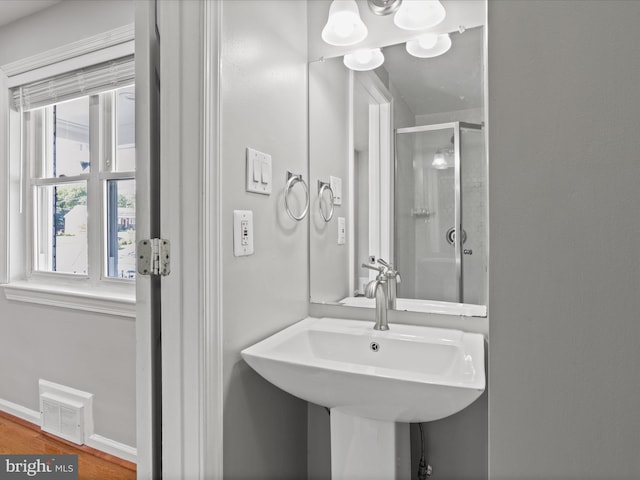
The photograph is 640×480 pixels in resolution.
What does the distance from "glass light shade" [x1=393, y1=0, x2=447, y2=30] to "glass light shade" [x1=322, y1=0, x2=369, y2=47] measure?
0.13 m

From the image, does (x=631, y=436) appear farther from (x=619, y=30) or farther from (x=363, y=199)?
(x=363, y=199)

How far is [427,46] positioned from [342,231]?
0.72 metres

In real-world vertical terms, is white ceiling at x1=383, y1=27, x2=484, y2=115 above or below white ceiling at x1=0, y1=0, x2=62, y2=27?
below

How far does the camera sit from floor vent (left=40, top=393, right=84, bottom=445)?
6.56 feet

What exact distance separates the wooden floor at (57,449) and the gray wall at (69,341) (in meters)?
0.10

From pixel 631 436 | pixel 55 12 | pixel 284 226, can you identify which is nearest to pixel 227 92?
pixel 284 226

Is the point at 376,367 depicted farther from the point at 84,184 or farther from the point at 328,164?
the point at 84,184

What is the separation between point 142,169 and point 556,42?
3.01 feet

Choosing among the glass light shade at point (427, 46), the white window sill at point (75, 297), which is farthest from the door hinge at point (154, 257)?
the glass light shade at point (427, 46)

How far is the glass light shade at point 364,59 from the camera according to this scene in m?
1.47

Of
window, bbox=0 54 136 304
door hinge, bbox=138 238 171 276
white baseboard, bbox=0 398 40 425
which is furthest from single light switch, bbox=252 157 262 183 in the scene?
white baseboard, bbox=0 398 40 425

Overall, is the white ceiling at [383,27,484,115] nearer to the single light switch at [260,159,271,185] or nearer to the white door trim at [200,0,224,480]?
the single light switch at [260,159,271,185]

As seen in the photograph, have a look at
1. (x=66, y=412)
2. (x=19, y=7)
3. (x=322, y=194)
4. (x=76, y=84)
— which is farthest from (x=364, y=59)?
(x=66, y=412)

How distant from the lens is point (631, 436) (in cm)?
46
